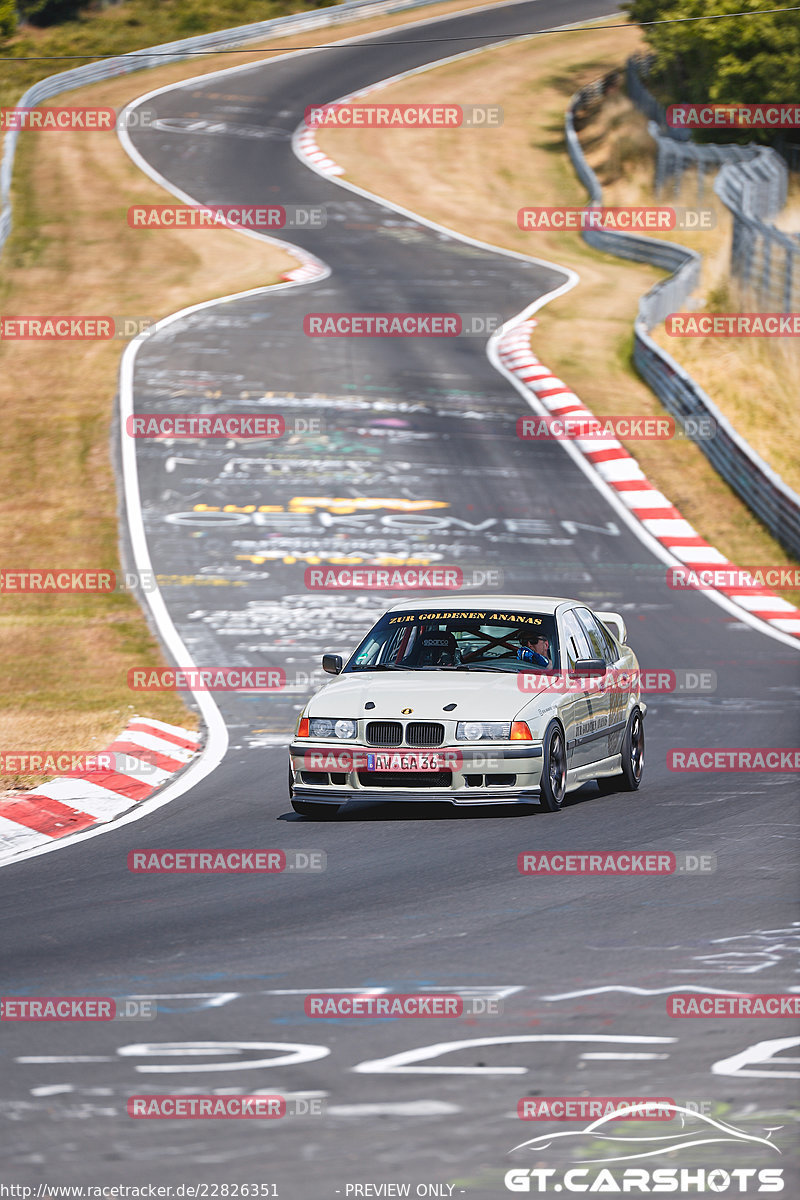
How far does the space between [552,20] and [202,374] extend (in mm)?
51750

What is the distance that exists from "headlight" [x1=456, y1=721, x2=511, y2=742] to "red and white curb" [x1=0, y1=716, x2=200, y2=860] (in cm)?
245

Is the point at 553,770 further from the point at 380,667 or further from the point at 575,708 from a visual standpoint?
the point at 380,667

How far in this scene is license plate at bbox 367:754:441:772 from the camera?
37.3 ft

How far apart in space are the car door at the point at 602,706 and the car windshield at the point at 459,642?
451 mm

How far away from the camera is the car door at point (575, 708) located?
12023 mm

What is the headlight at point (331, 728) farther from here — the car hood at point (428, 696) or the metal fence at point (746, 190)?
the metal fence at point (746, 190)

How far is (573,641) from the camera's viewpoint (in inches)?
511

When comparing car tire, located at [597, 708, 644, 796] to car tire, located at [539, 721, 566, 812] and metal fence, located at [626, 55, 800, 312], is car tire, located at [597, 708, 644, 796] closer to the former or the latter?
car tire, located at [539, 721, 566, 812]
